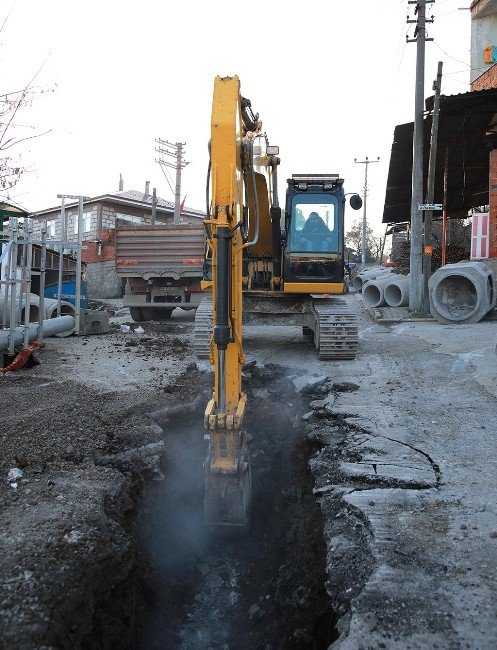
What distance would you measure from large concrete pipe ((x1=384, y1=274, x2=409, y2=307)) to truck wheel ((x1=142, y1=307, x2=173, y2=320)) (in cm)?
642

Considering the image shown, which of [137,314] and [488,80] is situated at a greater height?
[488,80]

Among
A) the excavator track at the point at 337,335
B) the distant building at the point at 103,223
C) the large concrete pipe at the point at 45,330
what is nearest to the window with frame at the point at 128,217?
the distant building at the point at 103,223

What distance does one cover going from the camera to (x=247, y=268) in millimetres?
8570

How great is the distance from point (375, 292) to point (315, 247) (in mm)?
9245

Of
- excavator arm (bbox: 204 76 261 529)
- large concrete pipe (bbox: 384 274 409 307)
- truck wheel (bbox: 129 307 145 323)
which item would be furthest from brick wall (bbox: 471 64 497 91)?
excavator arm (bbox: 204 76 261 529)

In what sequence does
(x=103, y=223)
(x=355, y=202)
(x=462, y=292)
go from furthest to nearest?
(x=103, y=223), (x=462, y=292), (x=355, y=202)

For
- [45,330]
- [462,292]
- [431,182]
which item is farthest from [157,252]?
[462,292]

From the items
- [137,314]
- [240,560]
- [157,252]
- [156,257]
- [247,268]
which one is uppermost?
[157,252]

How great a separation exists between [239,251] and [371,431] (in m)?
1.90

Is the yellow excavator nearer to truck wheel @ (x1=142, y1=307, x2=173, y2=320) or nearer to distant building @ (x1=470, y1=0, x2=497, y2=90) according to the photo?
truck wheel @ (x1=142, y1=307, x2=173, y2=320)

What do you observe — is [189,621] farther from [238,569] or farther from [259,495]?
[259,495]

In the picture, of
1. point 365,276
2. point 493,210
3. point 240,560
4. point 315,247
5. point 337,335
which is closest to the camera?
point 240,560

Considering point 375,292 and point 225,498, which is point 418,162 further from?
point 225,498

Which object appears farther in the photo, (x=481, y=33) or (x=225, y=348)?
(x=481, y=33)
